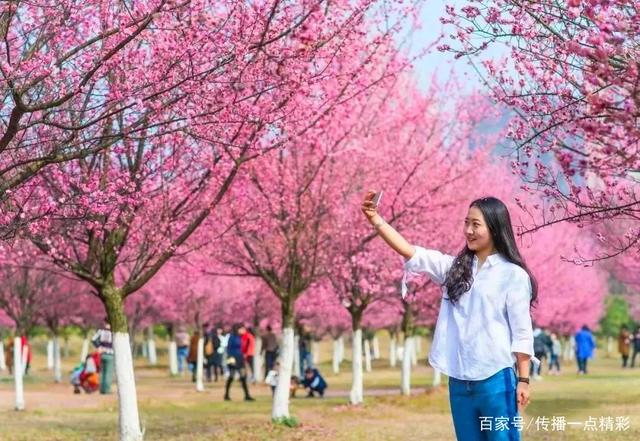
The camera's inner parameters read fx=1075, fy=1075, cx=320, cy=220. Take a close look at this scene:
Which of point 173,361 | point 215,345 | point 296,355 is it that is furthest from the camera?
point 173,361

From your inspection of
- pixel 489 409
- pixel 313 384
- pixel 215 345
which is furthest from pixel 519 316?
pixel 215 345

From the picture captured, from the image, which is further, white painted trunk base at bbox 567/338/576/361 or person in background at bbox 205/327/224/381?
white painted trunk base at bbox 567/338/576/361

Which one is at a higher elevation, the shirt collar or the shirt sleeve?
the shirt collar

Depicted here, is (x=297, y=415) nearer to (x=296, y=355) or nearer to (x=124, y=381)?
(x=124, y=381)

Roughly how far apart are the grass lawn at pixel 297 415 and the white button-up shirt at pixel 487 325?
9.04 m

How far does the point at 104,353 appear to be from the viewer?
2606 cm

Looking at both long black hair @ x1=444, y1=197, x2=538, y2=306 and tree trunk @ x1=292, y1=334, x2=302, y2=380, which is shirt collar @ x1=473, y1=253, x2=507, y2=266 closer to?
long black hair @ x1=444, y1=197, x2=538, y2=306

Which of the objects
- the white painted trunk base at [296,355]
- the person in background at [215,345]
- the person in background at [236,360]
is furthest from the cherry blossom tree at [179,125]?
the white painted trunk base at [296,355]

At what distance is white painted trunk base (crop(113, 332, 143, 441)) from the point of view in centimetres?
1309

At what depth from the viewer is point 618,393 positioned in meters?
23.1

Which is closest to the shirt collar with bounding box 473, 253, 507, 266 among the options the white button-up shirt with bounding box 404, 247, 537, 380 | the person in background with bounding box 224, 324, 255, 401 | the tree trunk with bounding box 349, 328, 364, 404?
the white button-up shirt with bounding box 404, 247, 537, 380

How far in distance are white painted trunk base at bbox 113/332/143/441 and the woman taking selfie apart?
814 centimetres

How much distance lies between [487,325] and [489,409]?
41cm

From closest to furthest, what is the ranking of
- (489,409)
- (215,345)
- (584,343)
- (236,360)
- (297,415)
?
Result: (489,409) → (297,415) → (236,360) → (215,345) → (584,343)
